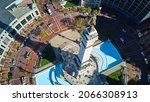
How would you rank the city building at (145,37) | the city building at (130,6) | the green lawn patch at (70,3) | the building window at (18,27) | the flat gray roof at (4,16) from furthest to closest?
the green lawn patch at (70,3) → the city building at (130,6) → the city building at (145,37) → the building window at (18,27) → the flat gray roof at (4,16)

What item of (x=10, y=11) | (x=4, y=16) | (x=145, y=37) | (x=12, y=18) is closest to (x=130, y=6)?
(x=145, y=37)

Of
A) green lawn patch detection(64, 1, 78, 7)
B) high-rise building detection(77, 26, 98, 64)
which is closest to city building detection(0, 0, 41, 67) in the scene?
green lawn patch detection(64, 1, 78, 7)

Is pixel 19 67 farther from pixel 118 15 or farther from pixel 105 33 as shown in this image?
pixel 118 15

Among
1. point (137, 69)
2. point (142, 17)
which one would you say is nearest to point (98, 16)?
point (142, 17)

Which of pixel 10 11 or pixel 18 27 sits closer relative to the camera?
pixel 10 11

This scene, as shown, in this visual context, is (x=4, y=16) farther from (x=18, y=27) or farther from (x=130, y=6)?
(x=130, y=6)

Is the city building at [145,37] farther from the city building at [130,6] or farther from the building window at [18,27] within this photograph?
the building window at [18,27]

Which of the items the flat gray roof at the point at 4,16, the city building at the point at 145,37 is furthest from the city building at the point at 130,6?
the flat gray roof at the point at 4,16
